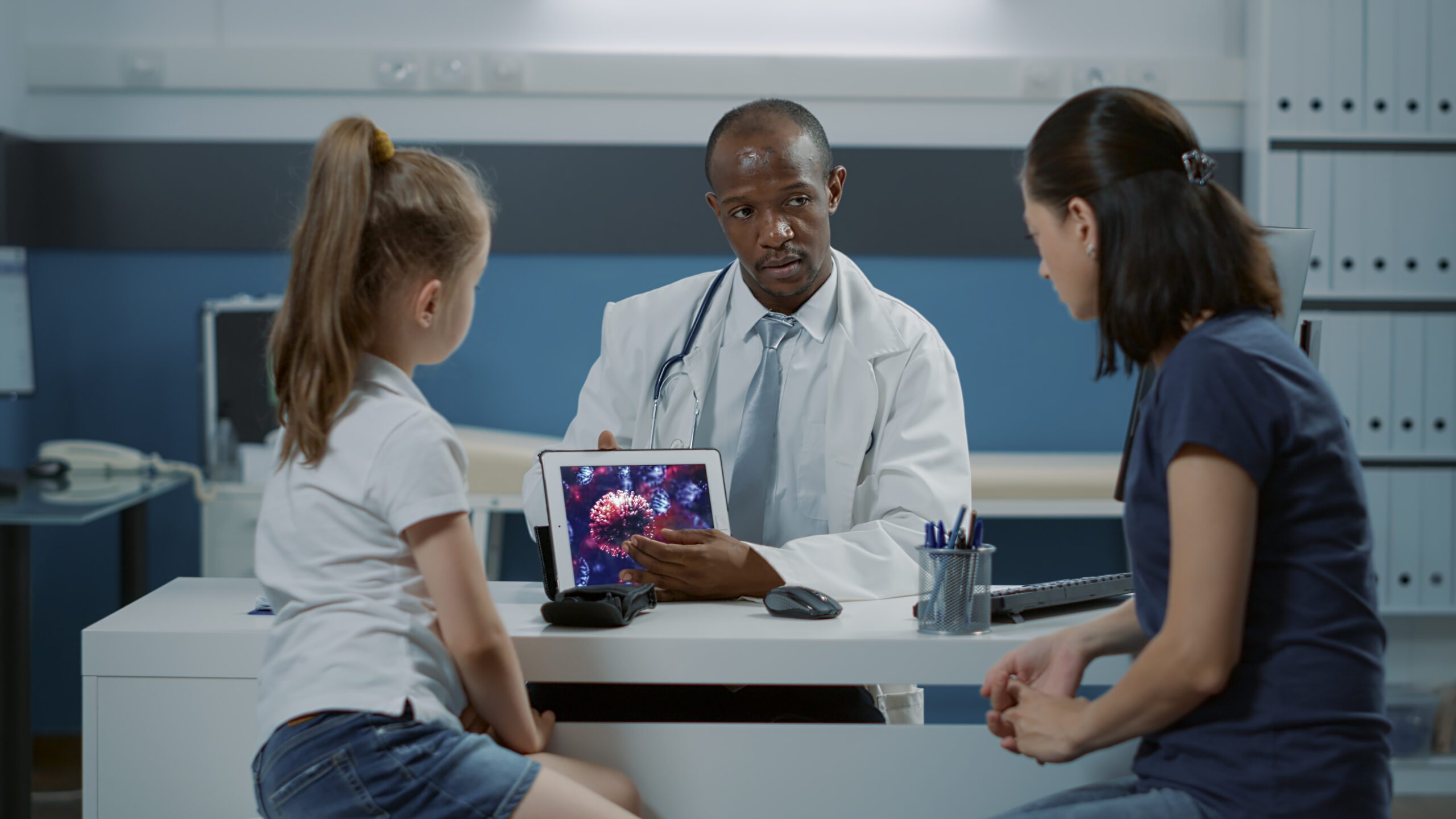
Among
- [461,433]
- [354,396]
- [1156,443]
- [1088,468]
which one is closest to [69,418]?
[461,433]

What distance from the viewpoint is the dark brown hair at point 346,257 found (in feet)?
3.41

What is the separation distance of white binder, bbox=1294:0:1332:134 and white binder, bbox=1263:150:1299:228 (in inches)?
3.5

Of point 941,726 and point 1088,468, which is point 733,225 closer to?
point 941,726

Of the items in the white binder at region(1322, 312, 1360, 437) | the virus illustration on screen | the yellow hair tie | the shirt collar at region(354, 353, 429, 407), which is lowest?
the virus illustration on screen

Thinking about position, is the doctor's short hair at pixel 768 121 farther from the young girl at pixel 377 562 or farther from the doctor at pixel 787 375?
the young girl at pixel 377 562

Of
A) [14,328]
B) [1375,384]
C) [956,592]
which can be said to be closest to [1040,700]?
[956,592]

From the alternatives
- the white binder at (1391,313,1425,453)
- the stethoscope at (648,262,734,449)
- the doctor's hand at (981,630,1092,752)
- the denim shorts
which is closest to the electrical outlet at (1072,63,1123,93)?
the white binder at (1391,313,1425,453)

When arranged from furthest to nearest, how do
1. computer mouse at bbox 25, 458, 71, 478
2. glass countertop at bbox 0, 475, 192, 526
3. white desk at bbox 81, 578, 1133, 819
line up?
computer mouse at bbox 25, 458, 71, 478 → glass countertop at bbox 0, 475, 192, 526 → white desk at bbox 81, 578, 1133, 819

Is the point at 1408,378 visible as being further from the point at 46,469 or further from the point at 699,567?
the point at 46,469

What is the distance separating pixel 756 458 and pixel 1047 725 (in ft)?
2.71

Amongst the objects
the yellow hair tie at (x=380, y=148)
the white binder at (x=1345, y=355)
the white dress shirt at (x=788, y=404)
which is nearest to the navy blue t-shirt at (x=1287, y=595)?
the yellow hair tie at (x=380, y=148)

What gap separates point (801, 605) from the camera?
4.00 feet

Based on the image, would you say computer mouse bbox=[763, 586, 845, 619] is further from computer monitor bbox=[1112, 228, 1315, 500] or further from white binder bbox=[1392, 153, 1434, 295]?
white binder bbox=[1392, 153, 1434, 295]

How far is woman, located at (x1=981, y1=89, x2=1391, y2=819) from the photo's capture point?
0.90 metres
